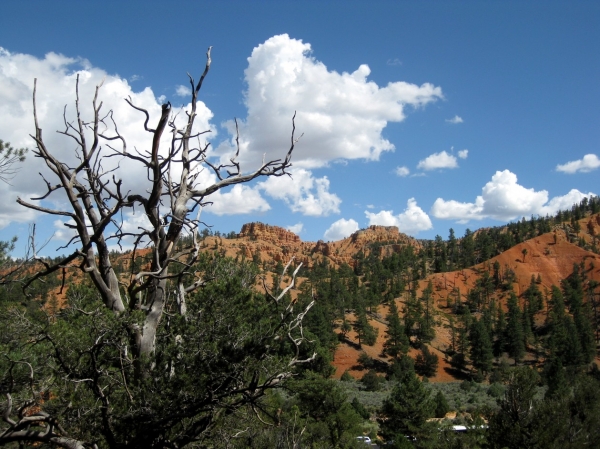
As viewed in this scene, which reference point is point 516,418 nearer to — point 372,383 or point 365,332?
point 372,383

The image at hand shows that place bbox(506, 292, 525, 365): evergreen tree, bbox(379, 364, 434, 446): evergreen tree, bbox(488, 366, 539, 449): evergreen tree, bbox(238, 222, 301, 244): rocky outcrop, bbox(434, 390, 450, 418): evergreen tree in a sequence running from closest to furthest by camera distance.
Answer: bbox(488, 366, 539, 449): evergreen tree, bbox(379, 364, 434, 446): evergreen tree, bbox(434, 390, 450, 418): evergreen tree, bbox(506, 292, 525, 365): evergreen tree, bbox(238, 222, 301, 244): rocky outcrop

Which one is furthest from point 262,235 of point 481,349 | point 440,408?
point 440,408

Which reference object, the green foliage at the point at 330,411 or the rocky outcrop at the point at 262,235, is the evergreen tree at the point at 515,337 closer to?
the green foliage at the point at 330,411

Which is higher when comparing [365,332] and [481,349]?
[365,332]

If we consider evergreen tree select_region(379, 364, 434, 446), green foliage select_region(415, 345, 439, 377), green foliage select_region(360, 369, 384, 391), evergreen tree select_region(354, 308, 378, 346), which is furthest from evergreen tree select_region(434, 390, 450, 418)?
evergreen tree select_region(354, 308, 378, 346)

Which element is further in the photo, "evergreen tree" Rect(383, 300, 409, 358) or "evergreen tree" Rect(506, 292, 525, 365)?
"evergreen tree" Rect(506, 292, 525, 365)

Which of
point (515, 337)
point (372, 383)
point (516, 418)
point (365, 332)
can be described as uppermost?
point (365, 332)

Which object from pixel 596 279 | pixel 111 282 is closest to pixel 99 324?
pixel 111 282

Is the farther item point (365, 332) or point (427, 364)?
point (365, 332)

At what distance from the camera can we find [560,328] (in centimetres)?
6019

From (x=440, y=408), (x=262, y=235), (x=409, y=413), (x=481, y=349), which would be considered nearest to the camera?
(x=409, y=413)

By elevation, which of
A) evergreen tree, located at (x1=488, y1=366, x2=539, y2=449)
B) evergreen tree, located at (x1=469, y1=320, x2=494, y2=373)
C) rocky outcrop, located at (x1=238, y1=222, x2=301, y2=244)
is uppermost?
rocky outcrop, located at (x1=238, y1=222, x2=301, y2=244)

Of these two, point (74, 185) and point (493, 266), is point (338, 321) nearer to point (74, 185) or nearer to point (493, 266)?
point (493, 266)

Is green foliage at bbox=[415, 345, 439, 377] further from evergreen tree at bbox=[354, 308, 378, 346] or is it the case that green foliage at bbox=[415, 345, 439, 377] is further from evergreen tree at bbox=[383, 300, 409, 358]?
evergreen tree at bbox=[354, 308, 378, 346]
